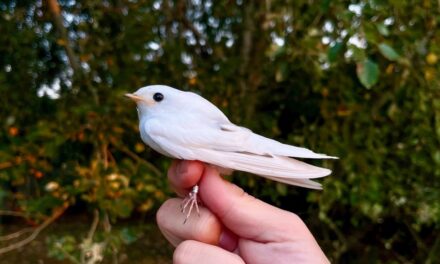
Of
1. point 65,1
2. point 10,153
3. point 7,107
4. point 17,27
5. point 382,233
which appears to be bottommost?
point 382,233

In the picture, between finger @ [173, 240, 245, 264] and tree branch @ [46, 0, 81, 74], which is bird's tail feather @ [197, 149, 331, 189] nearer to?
finger @ [173, 240, 245, 264]

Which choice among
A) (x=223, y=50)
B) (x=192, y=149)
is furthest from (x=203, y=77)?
(x=192, y=149)

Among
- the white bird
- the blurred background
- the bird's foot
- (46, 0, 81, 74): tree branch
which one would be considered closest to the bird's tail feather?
the white bird

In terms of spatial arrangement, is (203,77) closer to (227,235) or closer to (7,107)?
(7,107)

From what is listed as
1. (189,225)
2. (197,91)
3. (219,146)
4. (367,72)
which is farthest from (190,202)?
(197,91)

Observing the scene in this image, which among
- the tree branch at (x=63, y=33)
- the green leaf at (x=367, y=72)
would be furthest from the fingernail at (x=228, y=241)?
the tree branch at (x=63, y=33)

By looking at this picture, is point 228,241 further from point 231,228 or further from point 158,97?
point 158,97
